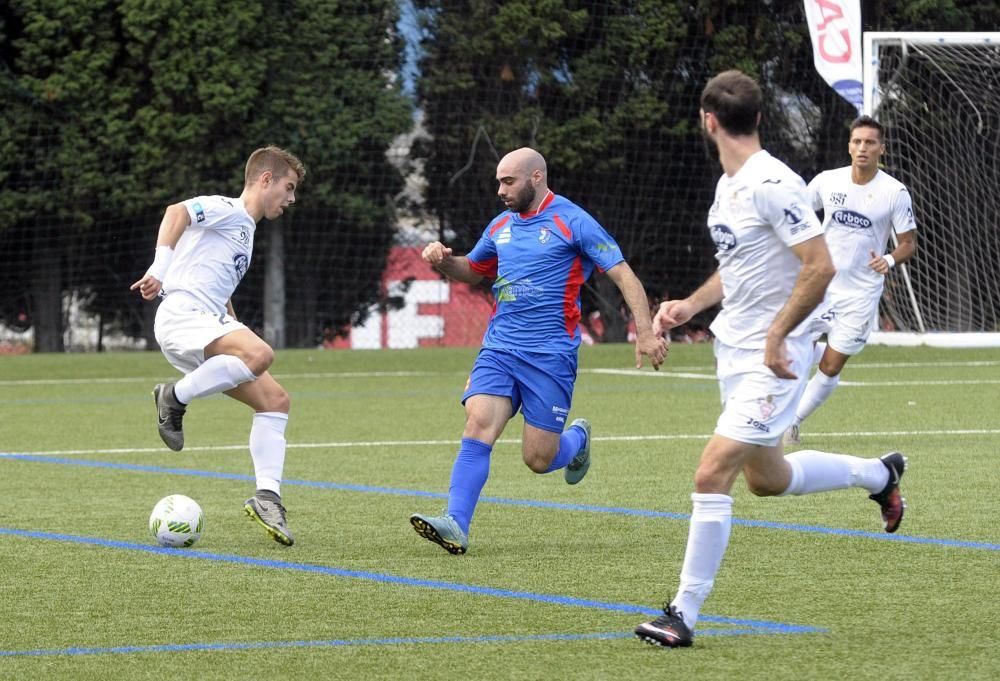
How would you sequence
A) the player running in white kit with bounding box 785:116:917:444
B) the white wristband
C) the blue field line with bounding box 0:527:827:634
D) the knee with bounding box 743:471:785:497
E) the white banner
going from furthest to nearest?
the white banner < the player running in white kit with bounding box 785:116:917:444 < the white wristband < the knee with bounding box 743:471:785:497 < the blue field line with bounding box 0:527:827:634

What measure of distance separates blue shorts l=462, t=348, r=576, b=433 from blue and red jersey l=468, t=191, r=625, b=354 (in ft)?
0.14

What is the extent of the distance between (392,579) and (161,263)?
93.6 inches

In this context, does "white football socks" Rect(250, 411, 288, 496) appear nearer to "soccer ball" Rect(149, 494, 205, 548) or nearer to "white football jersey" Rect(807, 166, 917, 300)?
"soccer ball" Rect(149, 494, 205, 548)

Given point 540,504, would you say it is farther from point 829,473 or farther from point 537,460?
point 829,473

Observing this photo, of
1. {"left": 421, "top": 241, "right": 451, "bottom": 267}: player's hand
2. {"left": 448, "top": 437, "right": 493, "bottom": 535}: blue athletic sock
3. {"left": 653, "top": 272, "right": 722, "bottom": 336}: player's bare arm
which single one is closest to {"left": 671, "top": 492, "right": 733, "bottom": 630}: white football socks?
{"left": 653, "top": 272, "right": 722, "bottom": 336}: player's bare arm

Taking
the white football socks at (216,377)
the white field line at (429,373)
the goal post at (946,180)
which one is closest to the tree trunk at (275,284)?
the white field line at (429,373)

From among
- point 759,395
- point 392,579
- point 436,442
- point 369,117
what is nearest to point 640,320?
point 392,579

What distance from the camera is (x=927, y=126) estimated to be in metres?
23.7

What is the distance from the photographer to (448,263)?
8258 millimetres

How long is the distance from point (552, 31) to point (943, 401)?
13.3 meters

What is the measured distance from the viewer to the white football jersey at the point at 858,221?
476 inches

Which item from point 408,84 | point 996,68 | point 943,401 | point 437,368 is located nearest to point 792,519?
point 943,401

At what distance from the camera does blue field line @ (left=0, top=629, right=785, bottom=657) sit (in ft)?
18.2

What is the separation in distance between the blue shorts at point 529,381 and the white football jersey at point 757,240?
6.94 feet
